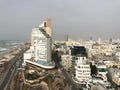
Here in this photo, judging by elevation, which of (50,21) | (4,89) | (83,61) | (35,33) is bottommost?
(4,89)

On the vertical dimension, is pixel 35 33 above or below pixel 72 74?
above

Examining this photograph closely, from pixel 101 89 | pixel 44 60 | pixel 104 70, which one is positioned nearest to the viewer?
pixel 101 89

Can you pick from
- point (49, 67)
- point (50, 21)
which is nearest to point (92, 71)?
point (49, 67)

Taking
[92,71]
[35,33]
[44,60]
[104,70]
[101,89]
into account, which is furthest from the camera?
[35,33]

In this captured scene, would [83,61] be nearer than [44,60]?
Yes

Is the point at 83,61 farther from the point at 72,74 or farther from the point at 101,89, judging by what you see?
the point at 101,89

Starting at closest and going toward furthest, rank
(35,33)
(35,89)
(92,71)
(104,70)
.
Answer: (35,89), (92,71), (104,70), (35,33)

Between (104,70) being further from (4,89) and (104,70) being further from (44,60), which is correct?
(4,89)

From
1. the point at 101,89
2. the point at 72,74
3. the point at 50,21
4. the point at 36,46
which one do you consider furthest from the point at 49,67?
the point at 50,21

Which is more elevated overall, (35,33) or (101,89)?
(35,33)
